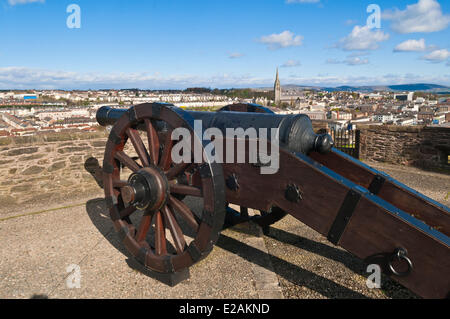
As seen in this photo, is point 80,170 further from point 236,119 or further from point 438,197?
point 438,197

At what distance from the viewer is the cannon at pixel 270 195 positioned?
82.4 inches

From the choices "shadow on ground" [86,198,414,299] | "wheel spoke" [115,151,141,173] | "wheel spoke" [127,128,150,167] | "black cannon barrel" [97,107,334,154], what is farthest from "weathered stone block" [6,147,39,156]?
"black cannon barrel" [97,107,334,154]

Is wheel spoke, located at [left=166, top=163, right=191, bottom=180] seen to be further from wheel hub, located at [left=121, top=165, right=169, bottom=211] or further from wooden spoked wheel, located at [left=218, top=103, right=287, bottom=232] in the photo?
wooden spoked wheel, located at [left=218, top=103, right=287, bottom=232]

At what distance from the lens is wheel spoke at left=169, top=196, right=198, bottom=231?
2.83 metres

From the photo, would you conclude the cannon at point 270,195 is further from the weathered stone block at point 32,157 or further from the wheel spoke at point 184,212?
the weathered stone block at point 32,157

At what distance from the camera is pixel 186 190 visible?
2.84 m

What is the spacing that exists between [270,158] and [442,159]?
627cm

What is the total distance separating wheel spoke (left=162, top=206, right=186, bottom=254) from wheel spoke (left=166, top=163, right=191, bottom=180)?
281 millimetres

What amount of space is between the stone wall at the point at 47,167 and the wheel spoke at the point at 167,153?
3.20 m

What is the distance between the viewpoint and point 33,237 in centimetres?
410

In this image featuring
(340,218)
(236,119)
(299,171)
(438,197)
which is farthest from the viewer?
(438,197)

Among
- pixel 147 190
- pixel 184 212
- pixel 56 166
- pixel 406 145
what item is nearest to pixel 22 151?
pixel 56 166
